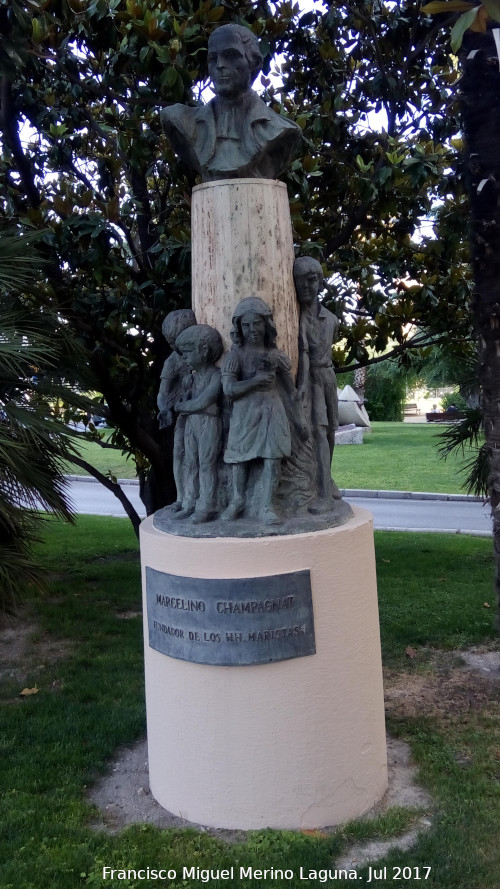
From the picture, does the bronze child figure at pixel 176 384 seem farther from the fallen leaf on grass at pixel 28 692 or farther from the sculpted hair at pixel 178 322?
the fallen leaf on grass at pixel 28 692

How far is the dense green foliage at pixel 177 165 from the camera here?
17.2ft

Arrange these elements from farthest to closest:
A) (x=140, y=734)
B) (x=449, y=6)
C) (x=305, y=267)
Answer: (x=140, y=734), (x=305, y=267), (x=449, y=6)

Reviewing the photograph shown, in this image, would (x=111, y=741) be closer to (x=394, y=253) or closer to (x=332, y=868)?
(x=332, y=868)

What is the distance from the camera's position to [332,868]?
3.22 meters

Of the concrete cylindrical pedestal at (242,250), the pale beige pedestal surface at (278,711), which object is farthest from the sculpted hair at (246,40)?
the pale beige pedestal surface at (278,711)

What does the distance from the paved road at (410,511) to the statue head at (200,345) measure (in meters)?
8.80

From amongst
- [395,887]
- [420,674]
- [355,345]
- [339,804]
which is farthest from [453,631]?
[395,887]

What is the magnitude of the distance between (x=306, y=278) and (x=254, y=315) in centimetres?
49

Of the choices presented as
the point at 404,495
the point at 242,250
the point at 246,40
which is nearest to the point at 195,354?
the point at 242,250

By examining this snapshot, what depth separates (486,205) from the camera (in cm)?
484

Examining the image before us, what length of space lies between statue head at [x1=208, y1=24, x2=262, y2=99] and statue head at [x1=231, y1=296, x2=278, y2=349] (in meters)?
1.09

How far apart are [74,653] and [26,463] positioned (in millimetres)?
1959

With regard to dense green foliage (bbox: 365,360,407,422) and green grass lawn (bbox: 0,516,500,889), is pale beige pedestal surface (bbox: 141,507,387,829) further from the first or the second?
dense green foliage (bbox: 365,360,407,422)

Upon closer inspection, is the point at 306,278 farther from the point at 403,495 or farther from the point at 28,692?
the point at 403,495
